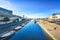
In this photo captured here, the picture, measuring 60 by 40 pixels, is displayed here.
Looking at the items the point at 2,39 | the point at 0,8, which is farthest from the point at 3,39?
the point at 0,8

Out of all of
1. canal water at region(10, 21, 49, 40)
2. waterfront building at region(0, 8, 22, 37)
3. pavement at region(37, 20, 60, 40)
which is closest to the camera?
pavement at region(37, 20, 60, 40)

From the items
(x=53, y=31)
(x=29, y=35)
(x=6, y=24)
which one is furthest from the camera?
(x=6, y=24)

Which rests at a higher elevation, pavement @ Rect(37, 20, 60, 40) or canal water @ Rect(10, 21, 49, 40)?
pavement @ Rect(37, 20, 60, 40)

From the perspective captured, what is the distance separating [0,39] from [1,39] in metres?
0.16

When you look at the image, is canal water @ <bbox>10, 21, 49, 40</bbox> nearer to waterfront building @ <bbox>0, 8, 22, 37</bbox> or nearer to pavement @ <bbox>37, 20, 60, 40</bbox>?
pavement @ <bbox>37, 20, 60, 40</bbox>

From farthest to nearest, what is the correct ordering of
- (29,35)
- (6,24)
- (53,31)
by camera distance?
1. (6,24)
2. (53,31)
3. (29,35)

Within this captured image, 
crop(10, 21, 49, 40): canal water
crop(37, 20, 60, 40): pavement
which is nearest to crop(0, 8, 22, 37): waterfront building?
crop(10, 21, 49, 40): canal water

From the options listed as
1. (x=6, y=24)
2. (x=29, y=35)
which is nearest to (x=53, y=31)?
(x=29, y=35)

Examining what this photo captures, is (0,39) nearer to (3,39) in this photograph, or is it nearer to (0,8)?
(3,39)

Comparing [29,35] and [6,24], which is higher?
[6,24]

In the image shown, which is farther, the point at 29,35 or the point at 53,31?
the point at 53,31

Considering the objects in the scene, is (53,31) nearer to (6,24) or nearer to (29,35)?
(29,35)

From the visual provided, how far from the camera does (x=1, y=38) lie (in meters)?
18.6

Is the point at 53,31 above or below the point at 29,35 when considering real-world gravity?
above
